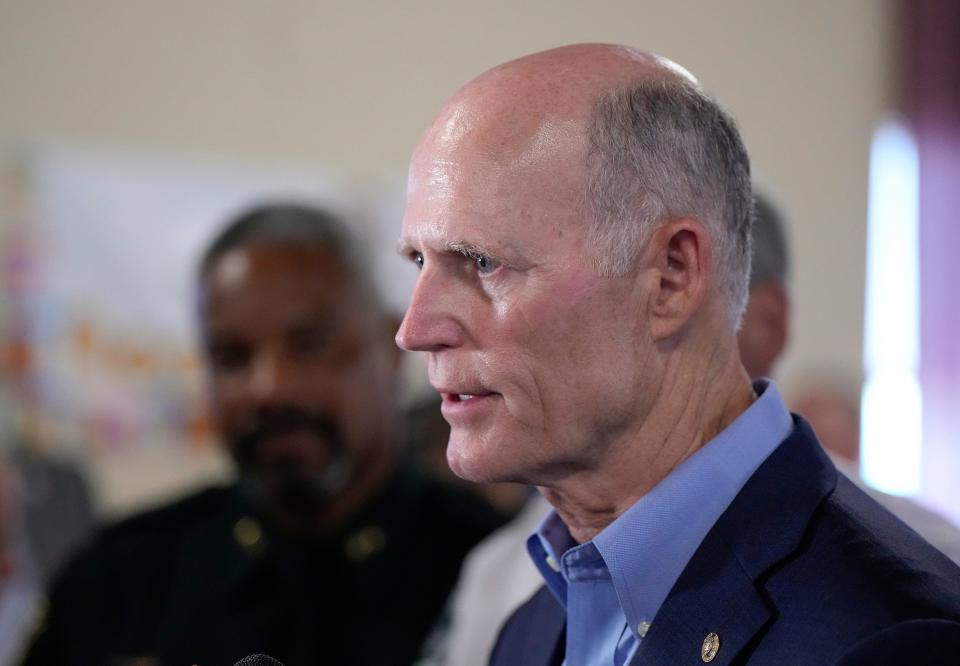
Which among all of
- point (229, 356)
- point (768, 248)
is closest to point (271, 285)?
point (229, 356)

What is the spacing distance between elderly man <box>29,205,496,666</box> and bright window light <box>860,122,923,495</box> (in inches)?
82.2

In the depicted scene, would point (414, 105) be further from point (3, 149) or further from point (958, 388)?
point (958, 388)

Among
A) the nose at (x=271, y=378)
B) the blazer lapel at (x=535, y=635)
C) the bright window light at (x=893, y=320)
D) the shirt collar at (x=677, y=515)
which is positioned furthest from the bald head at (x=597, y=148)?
the bright window light at (x=893, y=320)

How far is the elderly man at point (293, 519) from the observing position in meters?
2.14

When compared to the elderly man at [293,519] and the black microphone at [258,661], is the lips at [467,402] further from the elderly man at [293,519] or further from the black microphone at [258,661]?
the elderly man at [293,519]

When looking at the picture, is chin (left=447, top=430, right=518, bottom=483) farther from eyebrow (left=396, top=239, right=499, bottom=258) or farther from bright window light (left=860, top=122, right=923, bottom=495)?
bright window light (left=860, top=122, right=923, bottom=495)

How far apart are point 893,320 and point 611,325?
332cm

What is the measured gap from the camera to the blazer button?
931mm

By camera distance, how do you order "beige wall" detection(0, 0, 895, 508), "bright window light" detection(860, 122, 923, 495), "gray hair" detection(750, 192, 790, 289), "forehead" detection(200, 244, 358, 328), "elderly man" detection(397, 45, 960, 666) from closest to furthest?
"elderly man" detection(397, 45, 960, 666)
"gray hair" detection(750, 192, 790, 289)
"forehead" detection(200, 244, 358, 328)
"beige wall" detection(0, 0, 895, 508)
"bright window light" detection(860, 122, 923, 495)

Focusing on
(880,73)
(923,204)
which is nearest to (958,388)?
(923,204)

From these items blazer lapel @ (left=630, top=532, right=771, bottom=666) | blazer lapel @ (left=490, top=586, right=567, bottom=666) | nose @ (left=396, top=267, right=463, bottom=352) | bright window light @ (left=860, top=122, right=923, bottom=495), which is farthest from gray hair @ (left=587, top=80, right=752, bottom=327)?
bright window light @ (left=860, top=122, right=923, bottom=495)

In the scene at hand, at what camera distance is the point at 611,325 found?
103cm

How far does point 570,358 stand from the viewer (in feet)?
3.36

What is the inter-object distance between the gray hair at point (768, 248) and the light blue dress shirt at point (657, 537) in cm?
77
